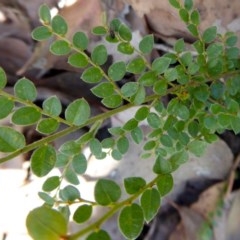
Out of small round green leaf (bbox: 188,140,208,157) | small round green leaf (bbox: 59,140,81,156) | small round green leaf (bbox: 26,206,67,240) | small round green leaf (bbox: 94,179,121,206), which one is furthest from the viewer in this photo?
small round green leaf (bbox: 188,140,208,157)

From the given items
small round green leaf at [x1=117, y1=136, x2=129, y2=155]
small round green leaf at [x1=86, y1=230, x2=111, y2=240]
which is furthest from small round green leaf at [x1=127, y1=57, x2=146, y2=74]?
small round green leaf at [x1=86, y1=230, x2=111, y2=240]

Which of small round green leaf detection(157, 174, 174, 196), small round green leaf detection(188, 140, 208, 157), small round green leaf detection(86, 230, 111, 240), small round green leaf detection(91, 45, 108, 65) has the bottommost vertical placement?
small round green leaf detection(188, 140, 208, 157)

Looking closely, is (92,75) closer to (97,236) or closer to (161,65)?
(161,65)

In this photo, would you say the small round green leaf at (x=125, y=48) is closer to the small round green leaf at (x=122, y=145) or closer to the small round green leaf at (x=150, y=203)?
the small round green leaf at (x=122, y=145)

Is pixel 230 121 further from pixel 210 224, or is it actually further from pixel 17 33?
pixel 17 33

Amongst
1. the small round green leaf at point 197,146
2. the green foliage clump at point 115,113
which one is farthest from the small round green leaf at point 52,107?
the small round green leaf at point 197,146

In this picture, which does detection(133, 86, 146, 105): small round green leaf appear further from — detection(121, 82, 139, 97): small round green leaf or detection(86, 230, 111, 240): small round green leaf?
detection(86, 230, 111, 240): small round green leaf

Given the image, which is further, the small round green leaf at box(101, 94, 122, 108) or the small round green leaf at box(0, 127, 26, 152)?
the small round green leaf at box(101, 94, 122, 108)
